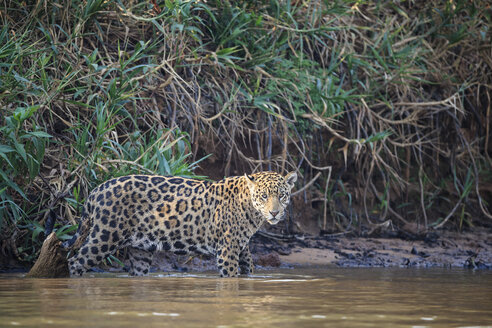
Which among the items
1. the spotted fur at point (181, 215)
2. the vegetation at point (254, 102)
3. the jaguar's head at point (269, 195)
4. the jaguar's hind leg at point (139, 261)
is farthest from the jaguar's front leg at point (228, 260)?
the vegetation at point (254, 102)

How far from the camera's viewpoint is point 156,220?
6.42 metres

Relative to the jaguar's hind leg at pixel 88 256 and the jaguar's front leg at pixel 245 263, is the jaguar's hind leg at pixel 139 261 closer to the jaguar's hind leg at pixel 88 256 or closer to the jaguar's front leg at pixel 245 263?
the jaguar's hind leg at pixel 88 256

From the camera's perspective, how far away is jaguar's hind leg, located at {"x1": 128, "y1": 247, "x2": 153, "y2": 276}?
6457 mm

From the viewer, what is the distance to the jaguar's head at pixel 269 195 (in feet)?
20.9

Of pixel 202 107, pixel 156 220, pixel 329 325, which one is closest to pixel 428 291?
pixel 329 325

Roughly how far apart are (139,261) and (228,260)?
2.70 feet

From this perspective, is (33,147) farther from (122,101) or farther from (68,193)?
(122,101)

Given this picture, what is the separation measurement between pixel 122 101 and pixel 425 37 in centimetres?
465

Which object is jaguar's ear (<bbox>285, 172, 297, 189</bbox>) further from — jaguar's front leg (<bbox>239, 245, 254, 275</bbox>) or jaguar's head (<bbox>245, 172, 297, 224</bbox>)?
jaguar's front leg (<bbox>239, 245, 254, 275</bbox>)

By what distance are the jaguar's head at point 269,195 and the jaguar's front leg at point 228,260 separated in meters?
0.39

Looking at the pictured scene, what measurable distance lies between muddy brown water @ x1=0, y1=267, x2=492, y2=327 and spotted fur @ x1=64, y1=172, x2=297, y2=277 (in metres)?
0.58

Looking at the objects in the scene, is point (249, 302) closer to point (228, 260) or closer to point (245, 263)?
point (228, 260)

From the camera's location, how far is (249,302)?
4070 millimetres

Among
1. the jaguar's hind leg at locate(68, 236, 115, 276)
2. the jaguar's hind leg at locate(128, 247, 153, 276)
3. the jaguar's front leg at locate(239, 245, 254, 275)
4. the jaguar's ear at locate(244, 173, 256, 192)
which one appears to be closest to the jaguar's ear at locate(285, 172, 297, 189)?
the jaguar's ear at locate(244, 173, 256, 192)
